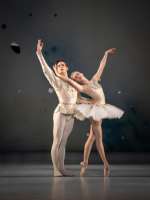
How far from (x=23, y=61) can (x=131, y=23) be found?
1.70 m

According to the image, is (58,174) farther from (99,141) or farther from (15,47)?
(15,47)

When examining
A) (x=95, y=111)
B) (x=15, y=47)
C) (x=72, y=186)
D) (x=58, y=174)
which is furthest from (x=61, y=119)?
(x=15, y=47)

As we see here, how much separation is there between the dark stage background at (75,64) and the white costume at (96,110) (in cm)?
254

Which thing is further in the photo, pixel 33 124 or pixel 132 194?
pixel 33 124

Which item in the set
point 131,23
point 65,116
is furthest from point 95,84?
point 131,23

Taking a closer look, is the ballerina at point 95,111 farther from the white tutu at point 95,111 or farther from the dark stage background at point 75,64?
the dark stage background at point 75,64

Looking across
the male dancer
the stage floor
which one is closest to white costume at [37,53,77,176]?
the male dancer

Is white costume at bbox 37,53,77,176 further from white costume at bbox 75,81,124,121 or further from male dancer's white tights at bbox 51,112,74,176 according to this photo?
white costume at bbox 75,81,124,121

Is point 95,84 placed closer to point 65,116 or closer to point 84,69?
point 65,116

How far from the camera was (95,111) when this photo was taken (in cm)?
616

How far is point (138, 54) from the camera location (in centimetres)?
904

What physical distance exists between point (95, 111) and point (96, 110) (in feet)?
0.05

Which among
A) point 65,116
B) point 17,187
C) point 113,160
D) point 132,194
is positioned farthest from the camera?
point 113,160

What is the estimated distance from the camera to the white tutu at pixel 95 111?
614 cm
